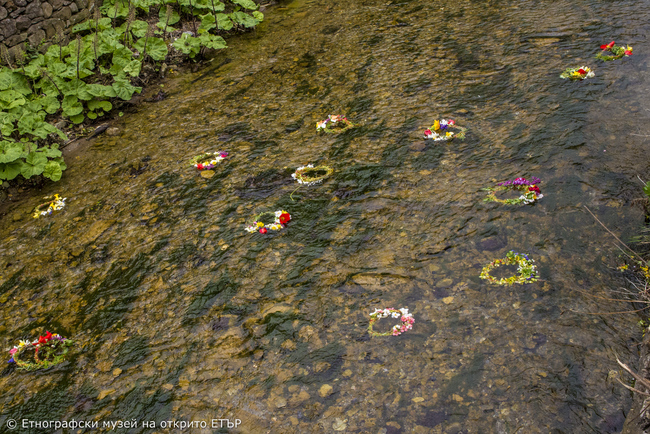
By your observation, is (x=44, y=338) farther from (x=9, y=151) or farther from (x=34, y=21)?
(x=34, y=21)

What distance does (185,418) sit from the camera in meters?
2.50

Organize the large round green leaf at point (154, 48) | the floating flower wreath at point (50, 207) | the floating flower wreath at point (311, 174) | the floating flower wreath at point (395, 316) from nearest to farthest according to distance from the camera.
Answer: the floating flower wreath at point (395, 316)
the floating flower wreath at point (311, 174)
the floating flower wreath at point (50, 207)
the large round green leaf at point (154, 48)

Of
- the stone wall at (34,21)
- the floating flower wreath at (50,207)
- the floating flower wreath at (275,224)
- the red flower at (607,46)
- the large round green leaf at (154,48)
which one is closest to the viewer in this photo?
the floating flower wreath at (275,224)

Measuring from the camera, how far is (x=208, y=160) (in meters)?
4.52

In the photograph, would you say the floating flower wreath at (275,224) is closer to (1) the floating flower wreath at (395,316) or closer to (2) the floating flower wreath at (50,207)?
(1) the floating flower wreath at (395,316)

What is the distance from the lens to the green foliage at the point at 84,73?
460 cm

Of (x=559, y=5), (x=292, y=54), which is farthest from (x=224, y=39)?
(x=559, y=5)

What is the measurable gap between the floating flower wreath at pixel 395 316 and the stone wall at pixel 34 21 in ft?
16.5

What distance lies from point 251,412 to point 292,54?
5006 millimetres

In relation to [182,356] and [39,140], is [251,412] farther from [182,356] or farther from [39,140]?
[39,140]

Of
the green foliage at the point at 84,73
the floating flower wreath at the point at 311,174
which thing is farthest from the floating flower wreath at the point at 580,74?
the green foliage at the point at 84,73

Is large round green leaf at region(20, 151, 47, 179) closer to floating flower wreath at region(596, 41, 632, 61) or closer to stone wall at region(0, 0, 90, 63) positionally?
stone wall at region(0, 0, 90, 63)

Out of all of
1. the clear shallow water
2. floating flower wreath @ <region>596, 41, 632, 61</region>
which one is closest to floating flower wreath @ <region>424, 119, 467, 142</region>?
the clear shallow water

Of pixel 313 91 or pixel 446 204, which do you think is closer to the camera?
pixel 446 204
